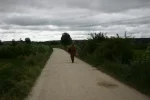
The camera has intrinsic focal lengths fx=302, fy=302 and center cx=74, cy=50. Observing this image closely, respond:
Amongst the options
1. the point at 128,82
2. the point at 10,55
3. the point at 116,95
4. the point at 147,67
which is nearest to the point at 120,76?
the point at 128,82

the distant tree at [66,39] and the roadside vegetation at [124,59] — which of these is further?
the distant tree at [66,39]

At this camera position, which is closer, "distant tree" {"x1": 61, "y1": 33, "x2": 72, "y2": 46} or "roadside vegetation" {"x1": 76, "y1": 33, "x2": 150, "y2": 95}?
"roadside vegetation" {"x1": 76, "y1": 33, "x2": 150, "y2": 95}

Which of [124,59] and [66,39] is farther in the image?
[66,39]

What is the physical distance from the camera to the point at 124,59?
2442 cm

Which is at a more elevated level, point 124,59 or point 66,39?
point 124,59

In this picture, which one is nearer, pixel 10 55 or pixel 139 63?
pixel 139 63

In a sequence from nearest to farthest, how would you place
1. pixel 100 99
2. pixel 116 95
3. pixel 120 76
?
1. pixel 100 99
2. pixel 116 95
3. pixel 120 76

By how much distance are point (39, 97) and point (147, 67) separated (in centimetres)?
531

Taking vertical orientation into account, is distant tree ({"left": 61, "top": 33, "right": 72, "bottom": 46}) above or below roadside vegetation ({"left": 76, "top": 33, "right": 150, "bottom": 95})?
below

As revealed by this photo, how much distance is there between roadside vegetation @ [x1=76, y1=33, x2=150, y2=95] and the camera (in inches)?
536

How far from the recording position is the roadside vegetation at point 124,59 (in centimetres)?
1361

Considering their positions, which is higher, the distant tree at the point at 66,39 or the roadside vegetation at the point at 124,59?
the roadside vegetation at the point at 124,59

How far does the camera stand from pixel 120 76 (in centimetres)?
1641

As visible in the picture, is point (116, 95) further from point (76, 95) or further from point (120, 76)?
point (120, 76)
